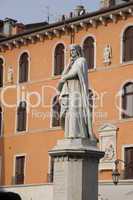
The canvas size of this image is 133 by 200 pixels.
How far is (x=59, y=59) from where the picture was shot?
36906mm

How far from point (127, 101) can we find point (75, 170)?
58.4 ft

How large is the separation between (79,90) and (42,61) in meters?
22.5

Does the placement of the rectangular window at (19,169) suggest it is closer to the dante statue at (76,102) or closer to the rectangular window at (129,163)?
the rectangular window at (129,163)

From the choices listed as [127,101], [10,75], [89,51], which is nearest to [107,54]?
[89,51]

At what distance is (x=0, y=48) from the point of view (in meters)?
41.0

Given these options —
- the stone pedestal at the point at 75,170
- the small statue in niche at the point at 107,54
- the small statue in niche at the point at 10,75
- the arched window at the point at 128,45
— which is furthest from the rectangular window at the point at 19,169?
the stone pedestal at the point at 75,170

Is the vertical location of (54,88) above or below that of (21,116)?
above

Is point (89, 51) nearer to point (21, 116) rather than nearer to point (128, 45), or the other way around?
point (128, 45)

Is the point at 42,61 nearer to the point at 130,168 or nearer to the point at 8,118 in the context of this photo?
the point at 8,118

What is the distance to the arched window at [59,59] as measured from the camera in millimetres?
36722

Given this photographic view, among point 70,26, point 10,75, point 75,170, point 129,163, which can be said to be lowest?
point 75,170

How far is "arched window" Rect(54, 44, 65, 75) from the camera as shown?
120 feet

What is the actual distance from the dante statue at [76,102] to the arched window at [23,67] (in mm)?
23354

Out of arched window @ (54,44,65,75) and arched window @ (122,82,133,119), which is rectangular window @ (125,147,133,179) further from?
arched window @ (54,44,65,75)
